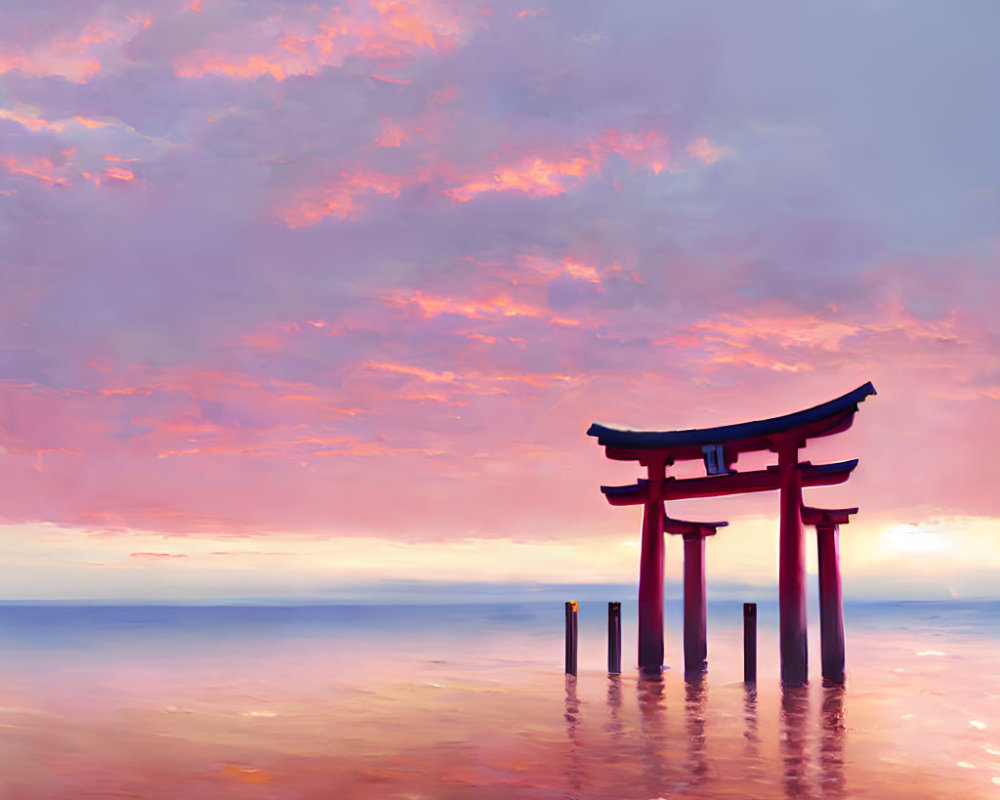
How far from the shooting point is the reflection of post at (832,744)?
430 inches

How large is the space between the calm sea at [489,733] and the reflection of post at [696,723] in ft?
0.20

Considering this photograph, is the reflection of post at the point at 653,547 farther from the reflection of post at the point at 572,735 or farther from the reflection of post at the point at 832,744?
the reflection of post at the point at 832,744

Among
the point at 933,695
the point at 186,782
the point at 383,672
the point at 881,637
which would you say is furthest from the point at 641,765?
the point at 881,637

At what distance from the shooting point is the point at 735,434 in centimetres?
1775

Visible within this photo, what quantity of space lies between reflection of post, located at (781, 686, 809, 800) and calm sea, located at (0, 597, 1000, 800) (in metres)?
0.06

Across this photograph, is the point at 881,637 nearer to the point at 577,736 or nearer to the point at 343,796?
the point at 577,736

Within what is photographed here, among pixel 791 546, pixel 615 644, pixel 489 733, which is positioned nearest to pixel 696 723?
pixel 489 733

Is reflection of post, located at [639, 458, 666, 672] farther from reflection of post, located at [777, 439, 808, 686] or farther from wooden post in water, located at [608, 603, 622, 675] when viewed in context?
reflection of post, located at [777, 439, 808, 686]

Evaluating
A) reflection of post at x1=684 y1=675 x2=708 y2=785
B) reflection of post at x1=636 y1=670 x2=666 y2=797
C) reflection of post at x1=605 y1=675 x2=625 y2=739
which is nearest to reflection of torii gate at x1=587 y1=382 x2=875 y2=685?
reflection of post at x1=636 y1=670 x2=666 y2=797

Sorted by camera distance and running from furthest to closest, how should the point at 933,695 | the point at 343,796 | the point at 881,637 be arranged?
the point at 881,637 < the point at 933,695 < the point at 343,796

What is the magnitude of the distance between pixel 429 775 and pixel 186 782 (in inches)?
108

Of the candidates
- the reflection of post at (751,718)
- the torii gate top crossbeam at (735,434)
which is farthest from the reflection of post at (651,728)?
the torii gate top crossbeam at (735,434)

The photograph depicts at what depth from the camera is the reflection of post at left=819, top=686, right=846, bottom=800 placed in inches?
430

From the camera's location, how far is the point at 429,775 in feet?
38.1
